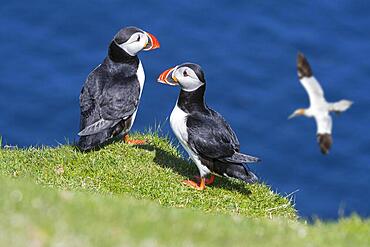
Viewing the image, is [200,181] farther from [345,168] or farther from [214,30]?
[214,30]

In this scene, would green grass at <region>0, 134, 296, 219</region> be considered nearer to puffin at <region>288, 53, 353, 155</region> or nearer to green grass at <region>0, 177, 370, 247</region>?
puffin at <region>288, 53, 353, 155</region>

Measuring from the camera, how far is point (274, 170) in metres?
21.0

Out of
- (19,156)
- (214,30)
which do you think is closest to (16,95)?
(214,30)

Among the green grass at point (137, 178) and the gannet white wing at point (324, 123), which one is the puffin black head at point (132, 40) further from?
the gannet white wing at point (324, 123)

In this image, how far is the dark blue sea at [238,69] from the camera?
69.4 feet

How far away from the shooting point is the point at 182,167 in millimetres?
13766

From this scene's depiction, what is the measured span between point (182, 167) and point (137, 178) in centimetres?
87

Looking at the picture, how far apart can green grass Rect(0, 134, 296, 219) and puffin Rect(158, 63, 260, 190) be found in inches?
11.4

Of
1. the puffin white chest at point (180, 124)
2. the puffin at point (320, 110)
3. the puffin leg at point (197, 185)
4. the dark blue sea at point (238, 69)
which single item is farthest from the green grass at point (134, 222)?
the dark blue sea at point (238, 69)

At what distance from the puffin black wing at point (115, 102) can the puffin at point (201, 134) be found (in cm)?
84

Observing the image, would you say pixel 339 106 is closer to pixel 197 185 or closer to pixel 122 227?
pixel 122 227

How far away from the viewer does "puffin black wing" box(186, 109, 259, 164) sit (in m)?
12.8

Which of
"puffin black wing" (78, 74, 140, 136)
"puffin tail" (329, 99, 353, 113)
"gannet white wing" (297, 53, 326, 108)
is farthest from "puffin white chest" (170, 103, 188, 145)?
"puffin tail" (329, 99, 353, 113)

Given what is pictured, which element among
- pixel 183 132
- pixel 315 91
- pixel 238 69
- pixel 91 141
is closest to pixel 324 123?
pixel 315 91
